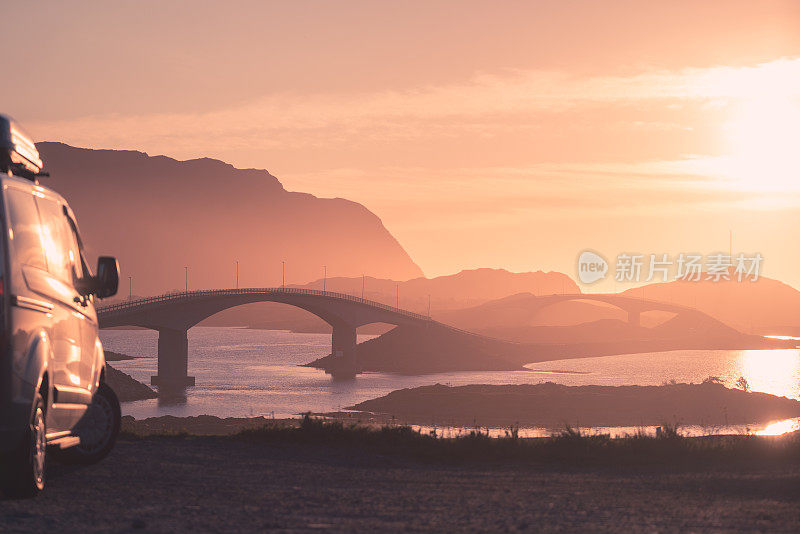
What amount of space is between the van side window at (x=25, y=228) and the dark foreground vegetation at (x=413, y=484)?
7.73 ft

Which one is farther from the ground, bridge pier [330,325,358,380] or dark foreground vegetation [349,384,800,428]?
bridge pier [330,325,358,380]

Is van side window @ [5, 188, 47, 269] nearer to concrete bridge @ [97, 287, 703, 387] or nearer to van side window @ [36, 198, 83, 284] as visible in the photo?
van side window @ [36, 198, 83, 284]

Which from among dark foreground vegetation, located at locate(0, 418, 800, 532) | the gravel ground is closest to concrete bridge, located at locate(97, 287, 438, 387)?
dark foreground vegetation, located at locate(0, 418, 800, 532)

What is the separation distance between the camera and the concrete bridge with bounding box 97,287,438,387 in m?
110

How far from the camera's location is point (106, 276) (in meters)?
11.3

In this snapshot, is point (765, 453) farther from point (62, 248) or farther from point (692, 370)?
point (692, 370)

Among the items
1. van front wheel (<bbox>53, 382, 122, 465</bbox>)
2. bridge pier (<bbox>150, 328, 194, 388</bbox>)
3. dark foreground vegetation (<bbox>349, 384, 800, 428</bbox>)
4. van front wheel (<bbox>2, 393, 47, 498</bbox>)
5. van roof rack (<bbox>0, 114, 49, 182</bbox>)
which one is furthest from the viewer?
bridge pier (<bbox>150, 328, 194, 388</bbox>)

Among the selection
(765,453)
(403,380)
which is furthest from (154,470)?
(403,380)

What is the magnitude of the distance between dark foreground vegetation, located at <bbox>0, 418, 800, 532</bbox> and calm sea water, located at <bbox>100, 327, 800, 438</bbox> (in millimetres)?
57128

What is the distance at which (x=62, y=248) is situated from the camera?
36.1ft

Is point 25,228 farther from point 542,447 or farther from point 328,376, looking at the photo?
point 328,376

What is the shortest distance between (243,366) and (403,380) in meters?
25.9

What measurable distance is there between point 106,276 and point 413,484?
437cm

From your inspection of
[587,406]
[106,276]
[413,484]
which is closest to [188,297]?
[587,406]
